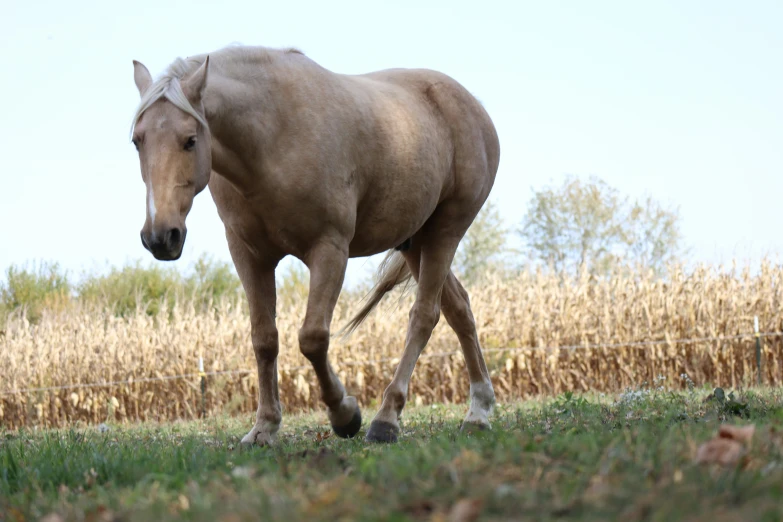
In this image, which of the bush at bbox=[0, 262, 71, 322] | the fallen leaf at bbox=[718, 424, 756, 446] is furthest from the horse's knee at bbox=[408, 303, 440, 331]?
the bush at bbox=[0, 262, 71, 322]

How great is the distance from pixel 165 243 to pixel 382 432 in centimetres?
200

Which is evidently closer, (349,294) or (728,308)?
(728,308)

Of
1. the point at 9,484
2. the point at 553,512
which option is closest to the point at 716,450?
the point at 553,512

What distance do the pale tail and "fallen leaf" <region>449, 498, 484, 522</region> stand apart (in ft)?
18.1

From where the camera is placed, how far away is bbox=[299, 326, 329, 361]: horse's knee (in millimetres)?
5145

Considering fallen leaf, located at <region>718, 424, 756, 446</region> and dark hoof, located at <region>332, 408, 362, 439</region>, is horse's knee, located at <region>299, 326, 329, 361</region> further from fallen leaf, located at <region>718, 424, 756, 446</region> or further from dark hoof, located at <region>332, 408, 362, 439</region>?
fallen leaf, located at <region>718, 424, 756, 446</region>

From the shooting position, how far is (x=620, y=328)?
15969 mm

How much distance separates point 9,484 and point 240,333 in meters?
13.1

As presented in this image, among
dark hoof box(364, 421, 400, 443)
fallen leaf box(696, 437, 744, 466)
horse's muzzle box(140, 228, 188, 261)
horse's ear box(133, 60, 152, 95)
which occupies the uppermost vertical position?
horse's ear box(133, 60, 152, 95)

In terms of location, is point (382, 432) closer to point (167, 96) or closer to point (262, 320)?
point (262, 320)

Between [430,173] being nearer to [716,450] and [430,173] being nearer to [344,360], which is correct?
[716,450]

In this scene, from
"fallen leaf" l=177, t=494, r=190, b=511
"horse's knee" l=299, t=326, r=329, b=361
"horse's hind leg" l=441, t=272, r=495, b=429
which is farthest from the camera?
"horse's hind leg" l=441, t=272, r=495, b=429

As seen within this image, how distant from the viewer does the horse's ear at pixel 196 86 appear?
4594 mm

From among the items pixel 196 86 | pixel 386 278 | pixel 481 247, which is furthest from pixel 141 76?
pixel 481 247
